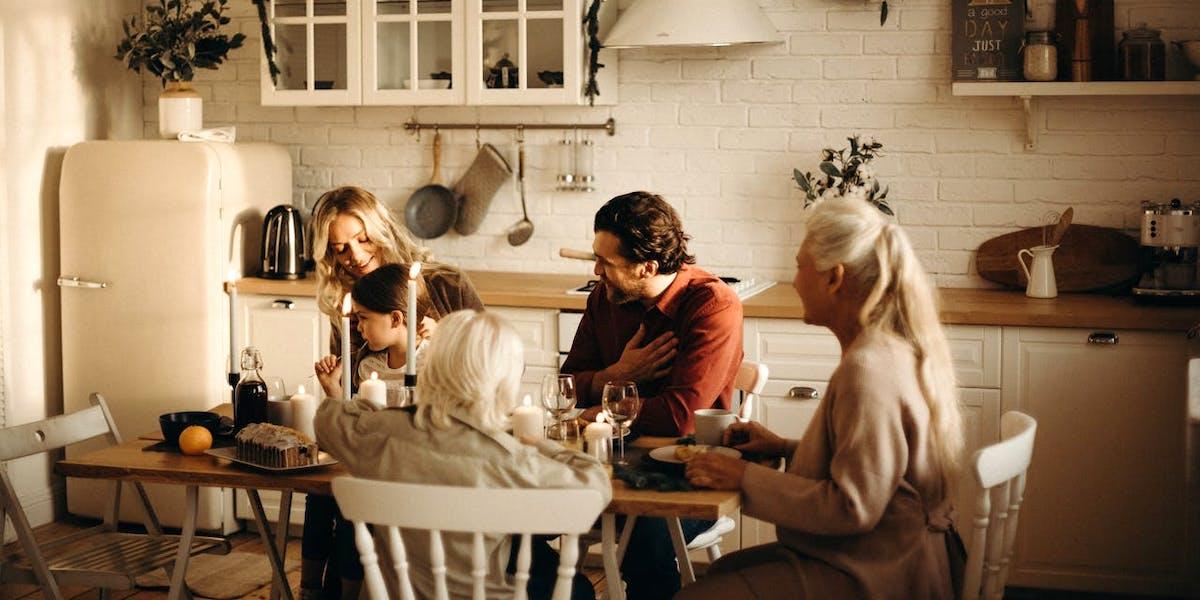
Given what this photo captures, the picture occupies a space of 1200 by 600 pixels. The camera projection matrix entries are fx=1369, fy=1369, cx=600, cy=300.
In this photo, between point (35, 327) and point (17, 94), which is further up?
point (17, 94)

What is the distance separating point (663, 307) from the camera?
10.4 ft

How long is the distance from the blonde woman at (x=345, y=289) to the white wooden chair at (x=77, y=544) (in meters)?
0.25

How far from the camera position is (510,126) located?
4828 mm

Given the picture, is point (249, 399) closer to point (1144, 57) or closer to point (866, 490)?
point (866, 490)

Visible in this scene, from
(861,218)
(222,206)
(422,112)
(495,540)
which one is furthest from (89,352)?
(861,218)

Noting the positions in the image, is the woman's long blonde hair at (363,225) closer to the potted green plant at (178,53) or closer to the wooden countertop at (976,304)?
the wooden countertop at (976,304)

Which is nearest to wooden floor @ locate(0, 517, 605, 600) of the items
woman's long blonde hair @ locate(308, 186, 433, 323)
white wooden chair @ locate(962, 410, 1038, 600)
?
woman's long blonde hair @ locate(308, 186, 433, 323)

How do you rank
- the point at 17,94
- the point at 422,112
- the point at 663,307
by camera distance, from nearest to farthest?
the point at 663,307, the point at 17,94, the point at 422,112

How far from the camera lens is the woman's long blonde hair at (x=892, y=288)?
239 centimetres

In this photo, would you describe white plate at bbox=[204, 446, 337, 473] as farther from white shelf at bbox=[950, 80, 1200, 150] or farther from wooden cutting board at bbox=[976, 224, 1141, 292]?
wooden cutting board at bbox=[976, 224, 1141, 292]

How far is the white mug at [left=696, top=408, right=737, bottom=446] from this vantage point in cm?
268

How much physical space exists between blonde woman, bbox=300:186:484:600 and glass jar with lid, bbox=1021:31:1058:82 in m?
1.86

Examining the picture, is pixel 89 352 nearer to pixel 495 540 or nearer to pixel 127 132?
pixel 127 132

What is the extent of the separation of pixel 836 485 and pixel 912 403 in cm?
19
